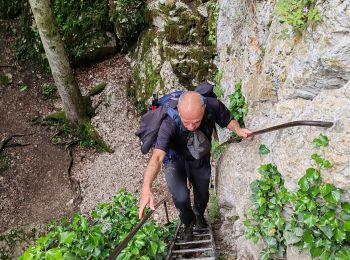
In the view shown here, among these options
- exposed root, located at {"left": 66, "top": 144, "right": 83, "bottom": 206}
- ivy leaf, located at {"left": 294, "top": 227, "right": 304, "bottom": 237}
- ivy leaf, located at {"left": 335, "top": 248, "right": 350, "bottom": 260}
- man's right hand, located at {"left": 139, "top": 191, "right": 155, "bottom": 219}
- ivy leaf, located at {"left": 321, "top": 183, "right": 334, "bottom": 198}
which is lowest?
exposed root, located at {"left": 66, "top": 144, "right": 83, "bottom": 206}

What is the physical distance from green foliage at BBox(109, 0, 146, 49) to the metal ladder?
7.12 meters

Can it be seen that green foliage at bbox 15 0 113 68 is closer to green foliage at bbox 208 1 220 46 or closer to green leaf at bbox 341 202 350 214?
green foliage at bbox 208 1 220 46

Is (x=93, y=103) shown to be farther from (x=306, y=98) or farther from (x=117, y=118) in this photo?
(x=306, y=98)

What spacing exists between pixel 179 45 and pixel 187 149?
5429mm

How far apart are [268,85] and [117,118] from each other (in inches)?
253

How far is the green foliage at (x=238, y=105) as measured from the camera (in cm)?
587


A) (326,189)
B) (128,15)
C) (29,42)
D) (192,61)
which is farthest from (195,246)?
(29,42)

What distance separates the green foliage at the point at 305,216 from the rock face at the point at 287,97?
121mm

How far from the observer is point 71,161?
9516 millimetres

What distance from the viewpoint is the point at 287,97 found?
393cm

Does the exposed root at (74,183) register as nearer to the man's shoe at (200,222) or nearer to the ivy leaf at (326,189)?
the man's shoe at (200,222)

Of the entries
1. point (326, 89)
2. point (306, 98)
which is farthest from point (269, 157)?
point (326, 89)

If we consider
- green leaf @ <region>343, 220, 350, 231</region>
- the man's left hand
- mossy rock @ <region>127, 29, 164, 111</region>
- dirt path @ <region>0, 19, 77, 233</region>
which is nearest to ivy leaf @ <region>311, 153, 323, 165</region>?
green leaf @ <region>343, 220, 350, 231</region>

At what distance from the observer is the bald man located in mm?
3680
